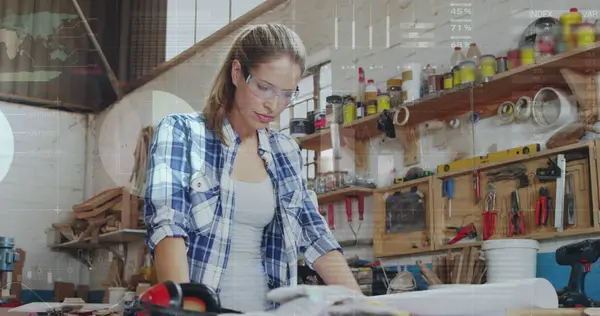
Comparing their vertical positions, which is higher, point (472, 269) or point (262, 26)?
point (262, 26)

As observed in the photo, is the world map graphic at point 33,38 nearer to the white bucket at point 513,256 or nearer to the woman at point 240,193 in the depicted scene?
the woman at point 240,193

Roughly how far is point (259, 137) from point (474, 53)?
0.91 meters

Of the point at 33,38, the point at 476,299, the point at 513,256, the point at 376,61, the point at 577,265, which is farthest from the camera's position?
the point at 376,61

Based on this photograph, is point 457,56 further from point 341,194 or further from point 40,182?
point 40,182

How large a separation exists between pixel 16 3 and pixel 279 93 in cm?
90

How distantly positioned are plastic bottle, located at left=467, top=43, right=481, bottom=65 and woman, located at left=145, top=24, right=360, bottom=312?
0.77 meters

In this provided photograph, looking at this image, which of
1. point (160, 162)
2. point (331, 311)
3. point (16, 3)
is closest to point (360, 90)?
point (16, 3)

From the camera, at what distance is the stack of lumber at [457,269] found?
4.58 feet

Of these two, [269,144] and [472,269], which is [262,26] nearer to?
[269,144]

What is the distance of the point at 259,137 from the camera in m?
1.00

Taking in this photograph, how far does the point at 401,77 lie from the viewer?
6.07 feet

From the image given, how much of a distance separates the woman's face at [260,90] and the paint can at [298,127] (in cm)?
26

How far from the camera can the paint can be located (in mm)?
1284

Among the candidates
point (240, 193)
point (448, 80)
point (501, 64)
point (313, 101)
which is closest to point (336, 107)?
point (313, 101)
